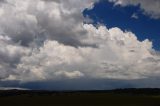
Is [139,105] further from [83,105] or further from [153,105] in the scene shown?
[83,105]

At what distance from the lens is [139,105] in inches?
4205

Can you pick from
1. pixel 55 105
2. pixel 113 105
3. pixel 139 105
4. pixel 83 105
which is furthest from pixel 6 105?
pixel 139 105

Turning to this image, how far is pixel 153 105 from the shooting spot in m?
108

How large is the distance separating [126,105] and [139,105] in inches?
174

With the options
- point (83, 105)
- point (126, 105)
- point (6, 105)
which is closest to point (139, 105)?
point (126, 105)

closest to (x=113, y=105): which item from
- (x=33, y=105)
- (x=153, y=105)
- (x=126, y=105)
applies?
(x=126, y=105)

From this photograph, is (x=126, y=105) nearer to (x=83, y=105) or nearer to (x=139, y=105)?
(x=139, y=105)

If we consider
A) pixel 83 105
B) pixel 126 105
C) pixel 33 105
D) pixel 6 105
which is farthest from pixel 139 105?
pixel 6 105

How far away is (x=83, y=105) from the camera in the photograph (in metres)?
108

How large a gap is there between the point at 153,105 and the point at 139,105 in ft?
16.7

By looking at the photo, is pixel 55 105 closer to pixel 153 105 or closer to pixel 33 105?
pixel 33 105

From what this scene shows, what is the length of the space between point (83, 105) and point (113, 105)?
1059 cm

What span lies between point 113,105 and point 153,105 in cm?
1320

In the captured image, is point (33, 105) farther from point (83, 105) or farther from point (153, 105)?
point (153, 105)
